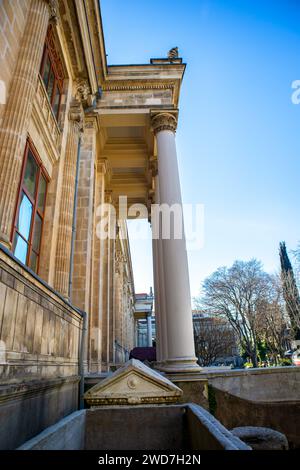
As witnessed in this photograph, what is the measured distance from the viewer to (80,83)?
10688 millimetres

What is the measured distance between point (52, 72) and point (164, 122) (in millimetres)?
4759

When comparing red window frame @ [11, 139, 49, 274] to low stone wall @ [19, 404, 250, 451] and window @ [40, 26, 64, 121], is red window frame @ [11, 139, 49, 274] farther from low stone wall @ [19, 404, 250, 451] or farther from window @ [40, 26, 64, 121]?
low stone wall @ [19, 404, 250, 451]

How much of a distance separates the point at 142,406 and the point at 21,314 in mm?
1869

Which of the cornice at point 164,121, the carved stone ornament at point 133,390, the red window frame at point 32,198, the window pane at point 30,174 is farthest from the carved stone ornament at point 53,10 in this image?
the carved stone ornament at point 133,390

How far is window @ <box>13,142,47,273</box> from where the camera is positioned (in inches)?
255

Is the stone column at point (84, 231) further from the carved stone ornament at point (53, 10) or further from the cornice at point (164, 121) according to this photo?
the carved stone ornament at point (53, 10)

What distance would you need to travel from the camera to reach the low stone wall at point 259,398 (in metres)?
8.48

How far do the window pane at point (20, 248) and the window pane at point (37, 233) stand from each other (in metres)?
0.54

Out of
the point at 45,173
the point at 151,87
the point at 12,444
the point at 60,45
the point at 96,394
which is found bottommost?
the point at 12,444

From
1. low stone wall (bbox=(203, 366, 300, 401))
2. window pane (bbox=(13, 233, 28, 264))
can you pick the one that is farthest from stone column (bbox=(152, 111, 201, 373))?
window pane (bbox=(13, 233, 28, 264))

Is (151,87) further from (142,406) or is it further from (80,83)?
(142,406)

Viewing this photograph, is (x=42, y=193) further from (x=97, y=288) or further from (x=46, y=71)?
(x=97, y=288)

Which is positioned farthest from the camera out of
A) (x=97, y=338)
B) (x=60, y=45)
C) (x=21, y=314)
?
(x=97, y=338)
